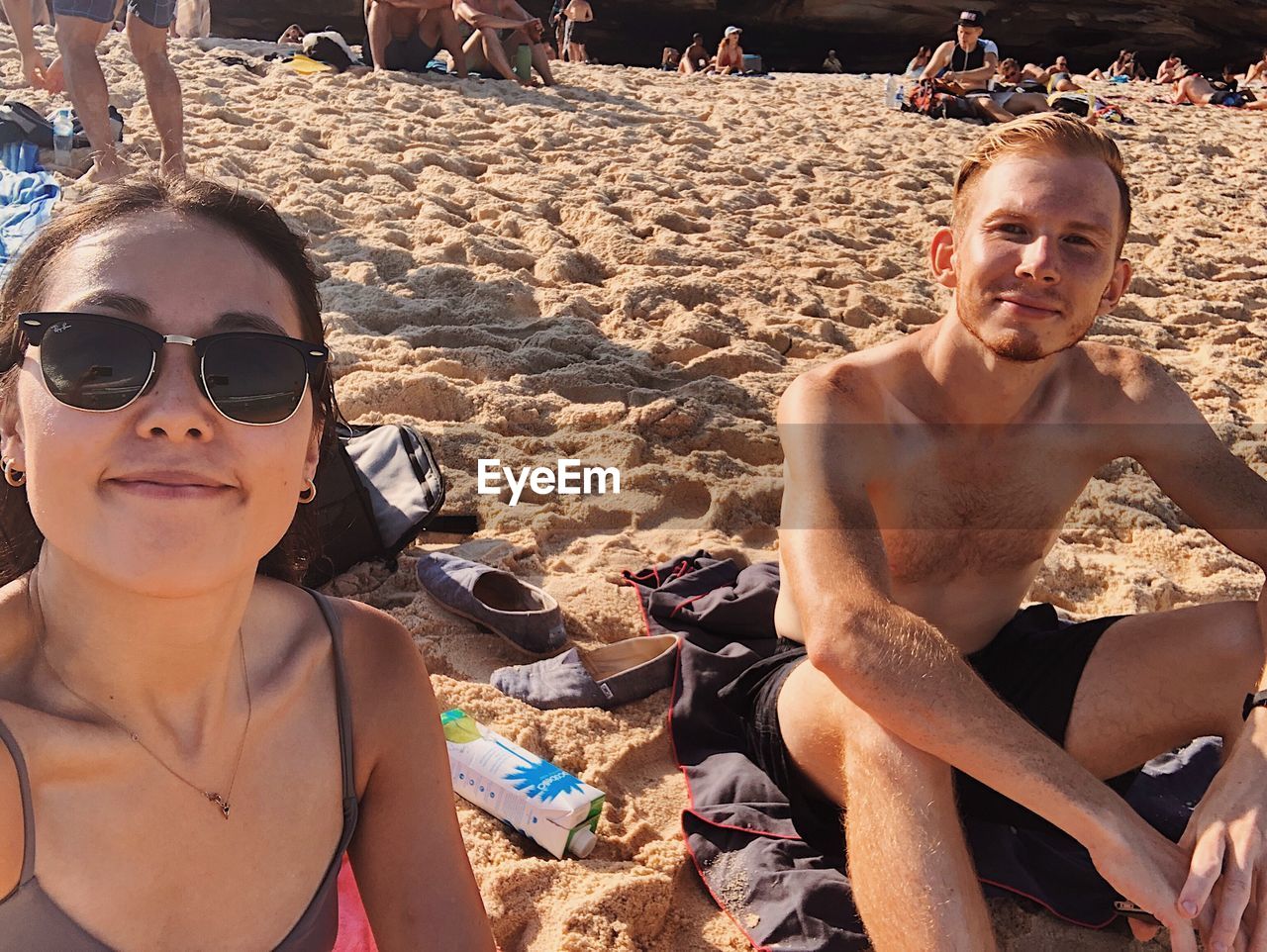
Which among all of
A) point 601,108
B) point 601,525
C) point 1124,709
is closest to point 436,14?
point 601,108

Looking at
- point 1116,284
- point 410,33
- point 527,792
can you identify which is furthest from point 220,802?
point 410,33

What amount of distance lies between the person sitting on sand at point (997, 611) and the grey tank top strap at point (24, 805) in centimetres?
118

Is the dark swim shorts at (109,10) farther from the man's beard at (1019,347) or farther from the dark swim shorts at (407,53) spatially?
the man's beard at (1019,347)

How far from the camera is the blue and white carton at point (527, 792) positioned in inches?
80.8

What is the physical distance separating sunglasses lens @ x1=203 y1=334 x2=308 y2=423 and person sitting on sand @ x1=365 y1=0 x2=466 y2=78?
8.13 meters

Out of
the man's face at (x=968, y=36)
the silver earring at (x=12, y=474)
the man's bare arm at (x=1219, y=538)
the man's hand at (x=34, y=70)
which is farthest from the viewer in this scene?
the man's face at (x=968, y=36)

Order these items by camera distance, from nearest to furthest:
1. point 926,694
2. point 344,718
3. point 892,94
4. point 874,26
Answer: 1. point 344,718
2. point 926,694
3. point 892,94
4. point 874,26

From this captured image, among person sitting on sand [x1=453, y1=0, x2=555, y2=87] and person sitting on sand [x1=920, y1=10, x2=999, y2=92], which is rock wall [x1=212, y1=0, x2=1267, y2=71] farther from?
person sitting on sand [x1=453, y1=0, x2=555, y2=87]

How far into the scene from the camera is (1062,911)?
2.01 m

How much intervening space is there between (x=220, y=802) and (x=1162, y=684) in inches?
63.7

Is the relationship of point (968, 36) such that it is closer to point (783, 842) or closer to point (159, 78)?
point (159, 78)

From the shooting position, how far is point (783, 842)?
6.96ft

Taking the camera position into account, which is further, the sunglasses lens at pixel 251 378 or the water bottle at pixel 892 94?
the water bottle at pixel 892 94

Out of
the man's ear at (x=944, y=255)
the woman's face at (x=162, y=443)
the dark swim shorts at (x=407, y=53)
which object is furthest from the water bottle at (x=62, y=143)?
the woman's face at (x=162, y=443)
